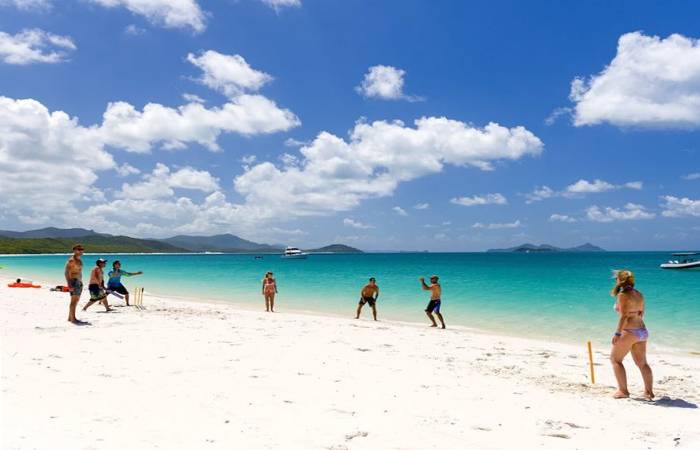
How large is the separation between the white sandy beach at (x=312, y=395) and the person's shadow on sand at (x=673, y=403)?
1.3 inches

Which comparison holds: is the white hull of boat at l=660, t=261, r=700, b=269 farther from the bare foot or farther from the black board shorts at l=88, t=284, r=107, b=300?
the black board shorts at l=88, t=284, r=107, b=300

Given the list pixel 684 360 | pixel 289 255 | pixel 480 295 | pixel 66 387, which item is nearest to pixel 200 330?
pixel 66 387

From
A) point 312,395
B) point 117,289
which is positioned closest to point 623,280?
point 312,395

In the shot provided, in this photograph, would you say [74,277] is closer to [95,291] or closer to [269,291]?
[95,291]

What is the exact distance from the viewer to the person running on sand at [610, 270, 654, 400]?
24.5 ft

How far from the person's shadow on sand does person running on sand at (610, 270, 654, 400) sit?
156 mm

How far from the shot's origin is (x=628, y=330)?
7551 millimetres

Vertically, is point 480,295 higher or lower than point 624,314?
lower

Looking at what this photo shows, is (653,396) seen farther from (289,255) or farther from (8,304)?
(289,255)

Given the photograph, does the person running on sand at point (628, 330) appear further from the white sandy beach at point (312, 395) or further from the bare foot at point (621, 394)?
the white sandy beach at point (312, 395)

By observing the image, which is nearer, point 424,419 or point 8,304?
point 424,419

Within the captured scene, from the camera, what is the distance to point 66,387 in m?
6.93

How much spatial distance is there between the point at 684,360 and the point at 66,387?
13.8 m

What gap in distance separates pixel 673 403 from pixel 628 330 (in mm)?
1382
